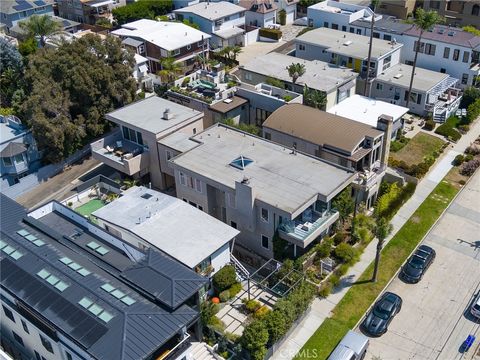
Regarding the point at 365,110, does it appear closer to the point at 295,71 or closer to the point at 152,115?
the point at 295,71

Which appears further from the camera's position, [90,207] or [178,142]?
[178,142]

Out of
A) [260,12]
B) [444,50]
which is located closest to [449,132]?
[444,50]

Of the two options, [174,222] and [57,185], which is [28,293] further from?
[57,185]

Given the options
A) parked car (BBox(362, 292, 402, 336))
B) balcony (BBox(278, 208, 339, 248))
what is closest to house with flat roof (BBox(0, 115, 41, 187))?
balcony (BBox(278, 208, 339, 248))

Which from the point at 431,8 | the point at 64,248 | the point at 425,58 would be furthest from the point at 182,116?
the point at 431,8

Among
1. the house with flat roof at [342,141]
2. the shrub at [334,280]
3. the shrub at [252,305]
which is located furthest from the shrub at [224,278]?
the house with flat roof at [342,141]

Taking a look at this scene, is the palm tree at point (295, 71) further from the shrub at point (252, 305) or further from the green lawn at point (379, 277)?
the shrub at point (252, 305)
